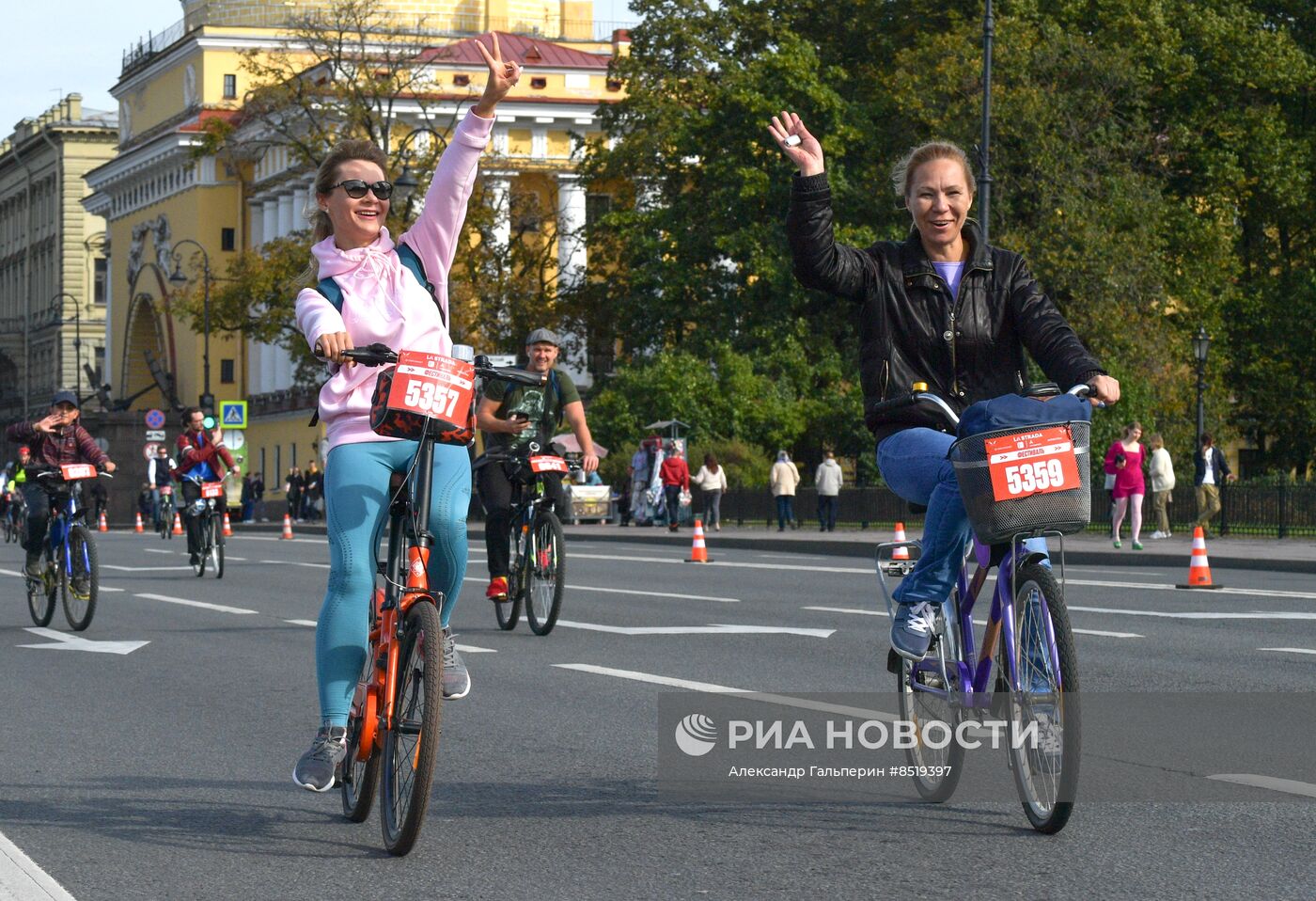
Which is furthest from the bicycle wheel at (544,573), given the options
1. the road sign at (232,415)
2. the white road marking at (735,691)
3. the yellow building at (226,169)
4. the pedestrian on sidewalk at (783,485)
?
the yellow building at (226,169)

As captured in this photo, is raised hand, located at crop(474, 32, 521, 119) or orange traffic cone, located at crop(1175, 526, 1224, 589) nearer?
raised hand, located at crop(474, 32, 521, 119)

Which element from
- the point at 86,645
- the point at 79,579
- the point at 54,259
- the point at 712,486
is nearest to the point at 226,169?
the point at 712,486

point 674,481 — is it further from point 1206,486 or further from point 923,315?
point 923,315

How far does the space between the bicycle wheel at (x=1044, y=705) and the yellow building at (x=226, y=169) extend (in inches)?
2710

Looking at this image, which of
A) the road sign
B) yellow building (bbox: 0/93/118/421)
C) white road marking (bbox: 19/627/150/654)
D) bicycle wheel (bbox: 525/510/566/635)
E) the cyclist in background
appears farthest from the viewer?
yellow building (bbox: 0/93/118/421)

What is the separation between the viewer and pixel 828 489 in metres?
41.2

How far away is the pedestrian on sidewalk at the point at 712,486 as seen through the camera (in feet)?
140

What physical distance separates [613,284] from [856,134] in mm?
8373

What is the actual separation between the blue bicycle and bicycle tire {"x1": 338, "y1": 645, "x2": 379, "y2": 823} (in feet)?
29.6

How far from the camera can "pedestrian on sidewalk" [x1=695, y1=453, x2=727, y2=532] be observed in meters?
42.8

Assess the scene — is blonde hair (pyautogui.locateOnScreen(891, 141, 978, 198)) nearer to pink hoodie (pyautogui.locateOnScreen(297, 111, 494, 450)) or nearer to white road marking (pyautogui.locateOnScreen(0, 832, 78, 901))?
pink hoodie (pyautogui.locateOnScreen(297, 111, 494, 450))

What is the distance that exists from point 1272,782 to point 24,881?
12.5ft

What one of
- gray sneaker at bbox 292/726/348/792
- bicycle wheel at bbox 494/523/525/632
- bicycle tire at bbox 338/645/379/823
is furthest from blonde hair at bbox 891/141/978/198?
bicycle wheel at bbox 494/523/525/632

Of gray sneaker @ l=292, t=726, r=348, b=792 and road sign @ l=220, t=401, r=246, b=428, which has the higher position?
road sign @ l=220, t=401, r=246, b=428
